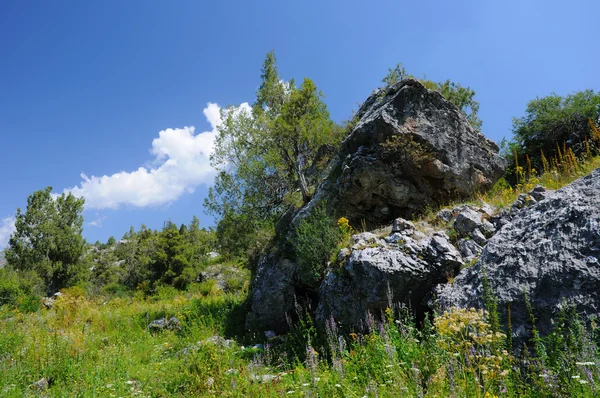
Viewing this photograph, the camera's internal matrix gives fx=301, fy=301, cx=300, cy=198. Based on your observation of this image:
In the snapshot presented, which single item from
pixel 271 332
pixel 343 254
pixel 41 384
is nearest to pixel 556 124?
pixel 343 254

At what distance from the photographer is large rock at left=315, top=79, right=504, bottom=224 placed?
10.7 m

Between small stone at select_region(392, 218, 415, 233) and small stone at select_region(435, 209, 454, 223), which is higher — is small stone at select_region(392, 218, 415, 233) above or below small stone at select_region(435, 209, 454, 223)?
below

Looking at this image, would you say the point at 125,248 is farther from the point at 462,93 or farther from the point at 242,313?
the point at 462,93

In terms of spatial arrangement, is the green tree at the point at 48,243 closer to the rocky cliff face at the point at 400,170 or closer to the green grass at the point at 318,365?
the green grass at the point at 318,365

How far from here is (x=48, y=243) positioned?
2997cm

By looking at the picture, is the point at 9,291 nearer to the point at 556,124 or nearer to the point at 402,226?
the point at 402,226

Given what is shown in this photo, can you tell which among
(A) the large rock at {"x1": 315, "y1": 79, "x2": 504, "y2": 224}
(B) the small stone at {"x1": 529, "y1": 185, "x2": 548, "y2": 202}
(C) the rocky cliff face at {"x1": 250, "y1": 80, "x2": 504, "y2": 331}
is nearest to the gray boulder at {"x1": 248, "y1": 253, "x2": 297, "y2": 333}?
(C) the rocky cliff face at {"x1": 250, "y1": 80, "x2": 504, "y2": 331}

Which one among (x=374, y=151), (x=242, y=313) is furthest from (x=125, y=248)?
(x=374, y=151)

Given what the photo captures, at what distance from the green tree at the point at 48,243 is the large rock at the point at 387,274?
32.7 m

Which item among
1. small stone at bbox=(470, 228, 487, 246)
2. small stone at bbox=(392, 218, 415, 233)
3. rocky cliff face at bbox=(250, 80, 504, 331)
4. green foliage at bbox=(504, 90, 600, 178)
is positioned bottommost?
small stone at bbox=(470, 228, 487, 246)

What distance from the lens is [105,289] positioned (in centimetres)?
3306

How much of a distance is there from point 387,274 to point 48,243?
35586 millimetres

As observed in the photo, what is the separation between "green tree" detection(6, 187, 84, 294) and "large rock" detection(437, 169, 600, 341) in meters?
36.0

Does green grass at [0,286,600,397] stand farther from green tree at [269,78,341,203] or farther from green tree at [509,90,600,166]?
green tree at [509,90,600,166]
